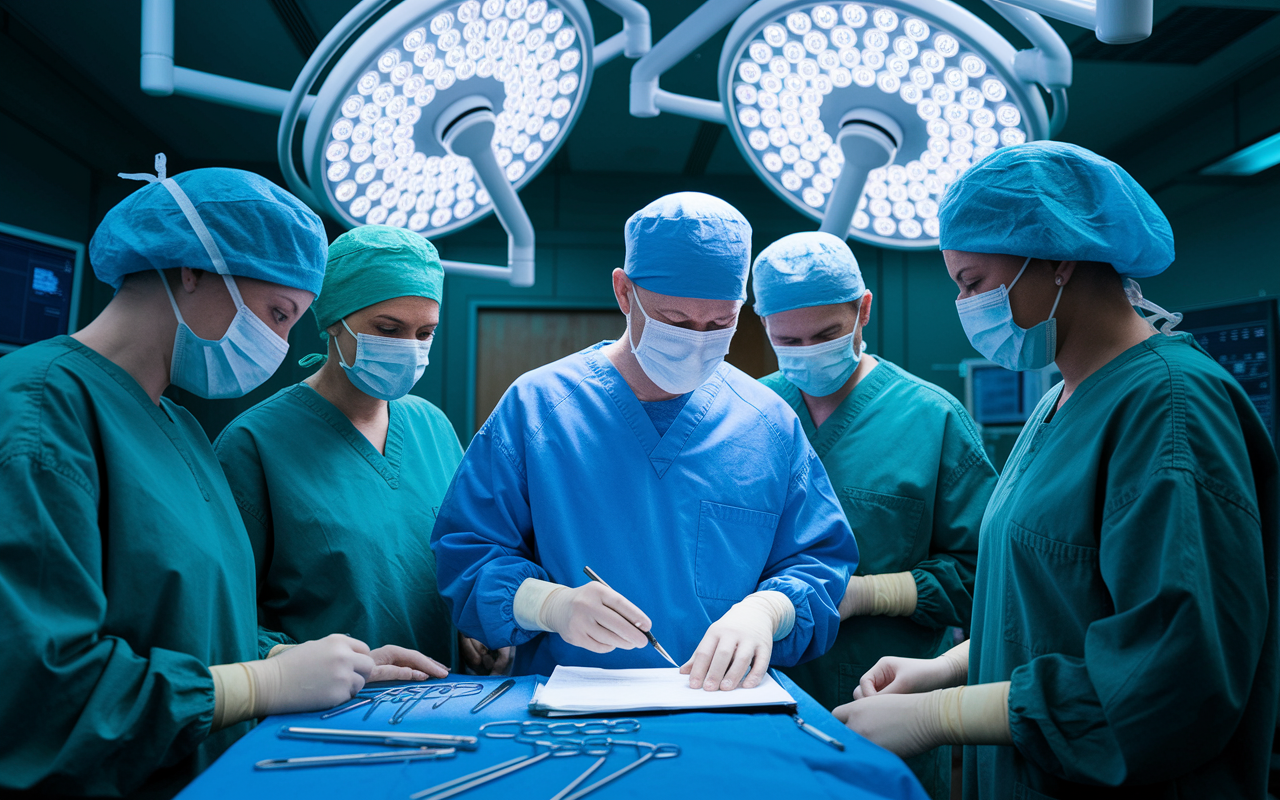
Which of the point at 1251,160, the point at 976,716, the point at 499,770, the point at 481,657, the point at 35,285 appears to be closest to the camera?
the point at 499,770

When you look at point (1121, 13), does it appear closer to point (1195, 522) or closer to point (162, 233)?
point (1195, 522)

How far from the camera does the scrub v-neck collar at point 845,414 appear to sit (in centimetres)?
181

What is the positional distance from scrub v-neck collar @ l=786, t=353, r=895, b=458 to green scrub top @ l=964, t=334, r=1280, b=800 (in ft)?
2.21

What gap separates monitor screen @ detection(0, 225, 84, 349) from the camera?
7.04 ft

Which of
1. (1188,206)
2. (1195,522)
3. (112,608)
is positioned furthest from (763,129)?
(1188,206)

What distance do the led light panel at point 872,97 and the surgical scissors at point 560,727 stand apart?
786mm

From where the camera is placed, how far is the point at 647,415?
140 centimetres

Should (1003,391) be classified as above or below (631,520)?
above

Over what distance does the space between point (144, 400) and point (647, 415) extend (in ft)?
2.49

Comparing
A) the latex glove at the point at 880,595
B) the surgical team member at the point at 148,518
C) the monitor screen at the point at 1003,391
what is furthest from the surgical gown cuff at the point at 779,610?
the monitor screen at the point at 1003,391

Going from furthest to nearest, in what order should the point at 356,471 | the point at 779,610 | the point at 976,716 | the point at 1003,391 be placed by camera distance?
the point at 1003,391
the point at 356,471
the point at 779,610
the point at 976,716

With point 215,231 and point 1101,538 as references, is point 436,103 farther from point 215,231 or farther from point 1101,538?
point 1101,538

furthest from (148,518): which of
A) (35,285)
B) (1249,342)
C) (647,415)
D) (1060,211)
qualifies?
(1249,342)

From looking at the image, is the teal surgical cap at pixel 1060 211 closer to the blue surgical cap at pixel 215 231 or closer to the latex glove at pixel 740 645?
the latex glove at pixel 740 645
